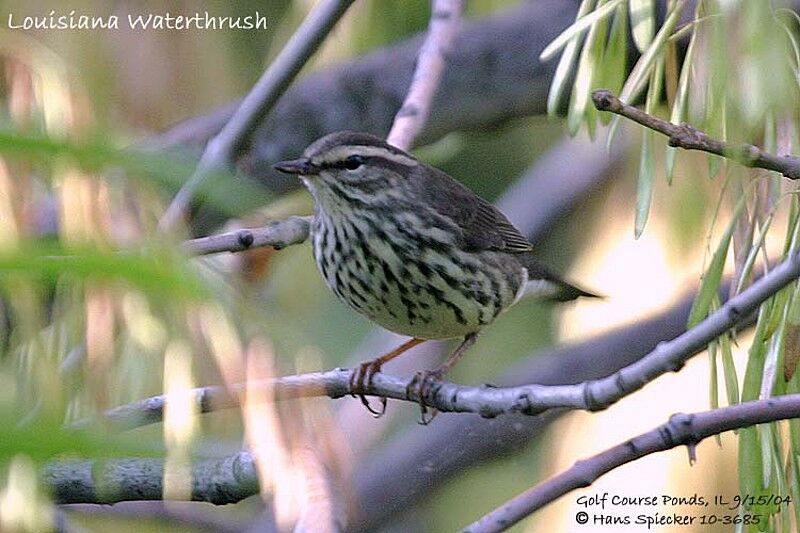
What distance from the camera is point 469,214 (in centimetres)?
360

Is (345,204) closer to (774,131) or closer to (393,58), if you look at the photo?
(774,131)

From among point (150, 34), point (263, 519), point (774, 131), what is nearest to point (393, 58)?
point (150, 34)

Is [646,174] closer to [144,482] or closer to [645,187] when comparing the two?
[645,187]

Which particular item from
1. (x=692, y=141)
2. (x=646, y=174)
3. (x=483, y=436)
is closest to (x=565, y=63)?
(x=646, y=174)

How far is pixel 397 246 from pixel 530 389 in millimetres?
1292

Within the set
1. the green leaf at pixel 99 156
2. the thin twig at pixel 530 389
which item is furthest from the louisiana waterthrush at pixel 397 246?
the green leaf at pixel 99 156

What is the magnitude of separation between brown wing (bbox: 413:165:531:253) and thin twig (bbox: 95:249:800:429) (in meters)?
0.91

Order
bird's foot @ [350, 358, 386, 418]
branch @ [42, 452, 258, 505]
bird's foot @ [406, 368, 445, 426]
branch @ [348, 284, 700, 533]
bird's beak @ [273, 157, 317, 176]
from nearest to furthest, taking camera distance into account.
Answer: branch @ [42, 452, 258, 505]
bird's foot @ [406, 368, 445, 426]
bird's foot @ [350, 358, 386, 418]
bird's beak @ [273, 157, 317, 176]
branch @ [348, 284, 700, 533]

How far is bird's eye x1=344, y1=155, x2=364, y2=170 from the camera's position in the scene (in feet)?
10.9

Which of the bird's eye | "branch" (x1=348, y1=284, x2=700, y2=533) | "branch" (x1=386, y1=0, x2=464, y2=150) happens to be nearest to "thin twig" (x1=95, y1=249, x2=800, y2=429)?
the bird's eye

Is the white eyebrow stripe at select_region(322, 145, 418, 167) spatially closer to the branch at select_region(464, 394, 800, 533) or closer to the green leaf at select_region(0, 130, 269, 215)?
the branch at select_region(464, 394, 800, 533)

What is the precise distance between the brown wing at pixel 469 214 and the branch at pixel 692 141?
1.71 meters

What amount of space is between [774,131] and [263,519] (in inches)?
125

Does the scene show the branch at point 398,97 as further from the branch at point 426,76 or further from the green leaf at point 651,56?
the green leaf at point 651,56
